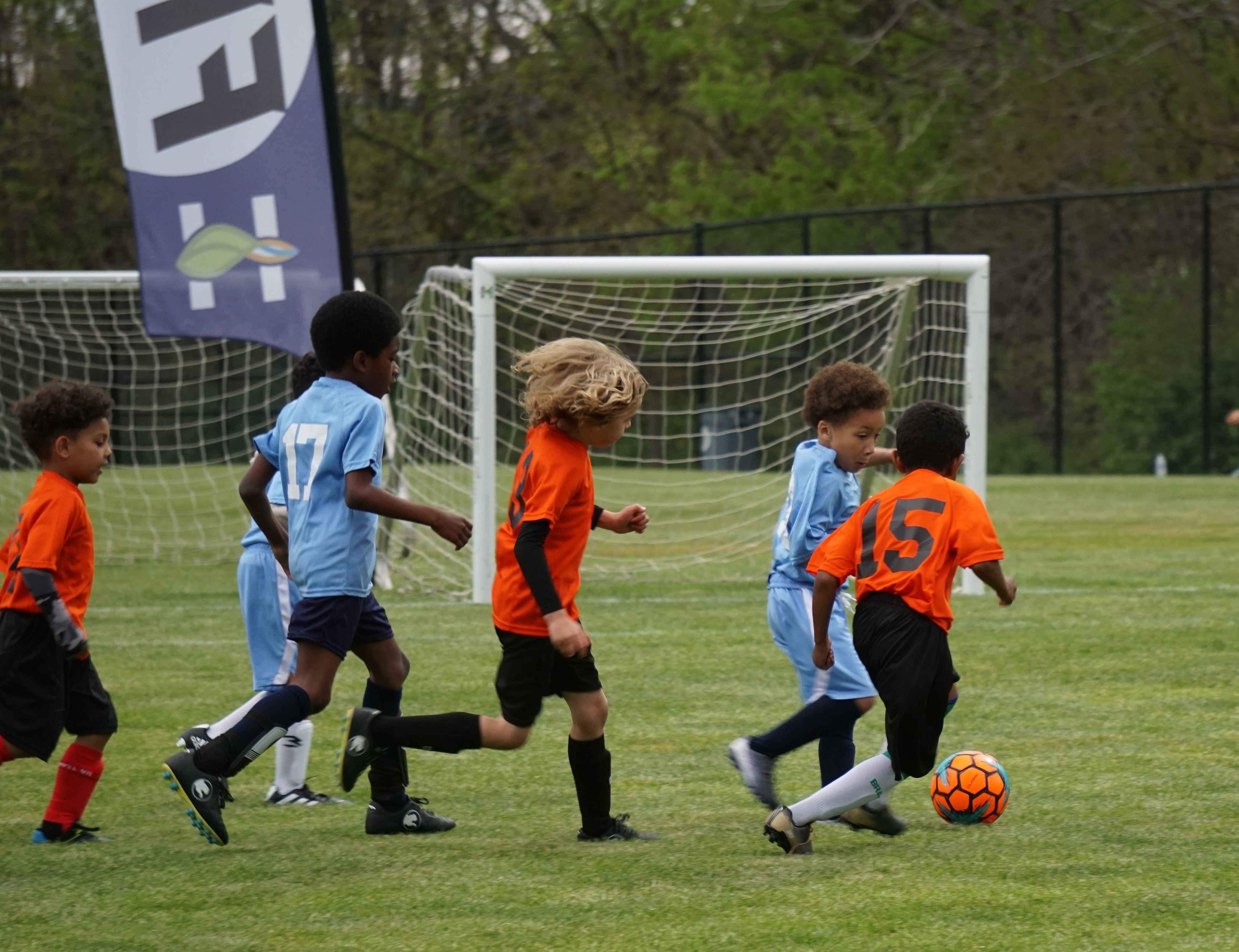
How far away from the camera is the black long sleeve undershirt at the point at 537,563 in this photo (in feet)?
12.3

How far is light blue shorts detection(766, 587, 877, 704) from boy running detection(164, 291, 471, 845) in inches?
38.1

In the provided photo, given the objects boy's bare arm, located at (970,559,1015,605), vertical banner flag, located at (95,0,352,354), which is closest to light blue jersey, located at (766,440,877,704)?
→ boy's bare arm, located at (970,559,1015,605)

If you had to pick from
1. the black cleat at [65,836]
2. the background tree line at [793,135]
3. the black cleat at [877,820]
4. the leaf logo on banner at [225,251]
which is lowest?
the black cleat at [877,820]

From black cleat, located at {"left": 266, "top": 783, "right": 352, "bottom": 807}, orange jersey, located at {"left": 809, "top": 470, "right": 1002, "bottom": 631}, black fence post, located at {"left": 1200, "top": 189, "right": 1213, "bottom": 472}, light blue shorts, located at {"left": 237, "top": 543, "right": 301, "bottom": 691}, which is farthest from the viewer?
black fence post, located at {"left": 1200, "top": 189, "right": 1213, "bottom": 472}

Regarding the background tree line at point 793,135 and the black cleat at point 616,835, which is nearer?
the black cleat at point 616,835

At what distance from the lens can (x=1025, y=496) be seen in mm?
15945

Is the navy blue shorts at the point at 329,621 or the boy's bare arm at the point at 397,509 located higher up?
the boy's bare arm at the point at 397,509

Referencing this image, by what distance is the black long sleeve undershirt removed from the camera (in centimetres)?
376

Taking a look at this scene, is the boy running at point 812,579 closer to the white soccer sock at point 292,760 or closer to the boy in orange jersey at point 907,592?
the boy in orange jersey at point 907,592

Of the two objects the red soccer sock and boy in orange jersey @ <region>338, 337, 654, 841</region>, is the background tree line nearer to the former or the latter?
boy in orange jersey @ <region>338, 337, 654, 841</region>

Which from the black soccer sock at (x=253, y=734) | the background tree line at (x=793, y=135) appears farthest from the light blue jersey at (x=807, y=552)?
the background tree line at (x=793, y=135)

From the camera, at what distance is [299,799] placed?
470 cm

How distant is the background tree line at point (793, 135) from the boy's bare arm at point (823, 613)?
15.6 metres

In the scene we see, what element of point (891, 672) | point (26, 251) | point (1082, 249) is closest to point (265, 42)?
point (891, 672)
